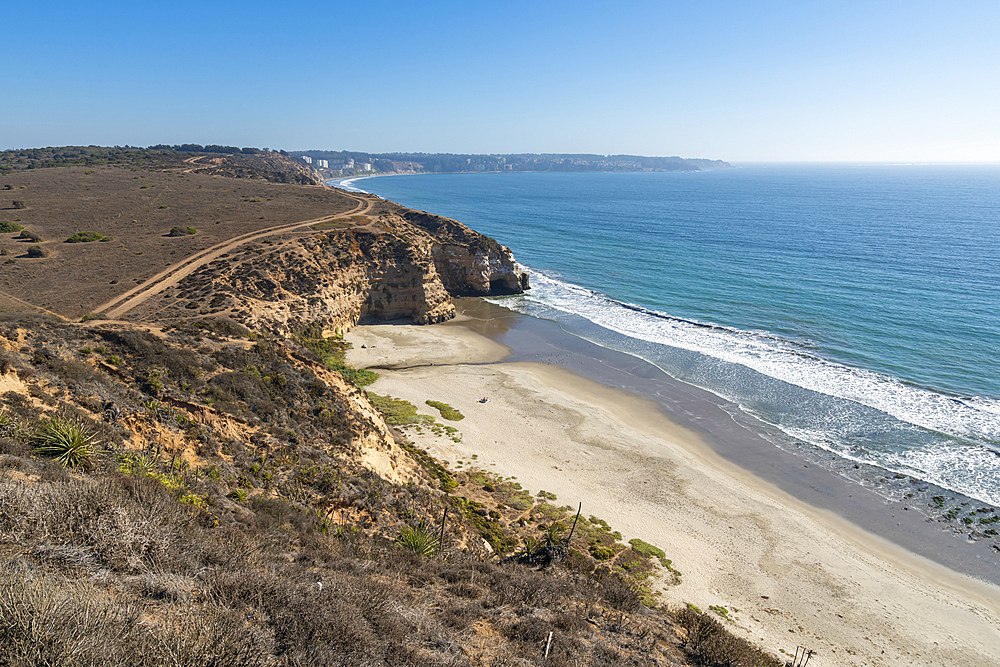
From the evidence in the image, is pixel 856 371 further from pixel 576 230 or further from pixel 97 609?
pixel 576 230

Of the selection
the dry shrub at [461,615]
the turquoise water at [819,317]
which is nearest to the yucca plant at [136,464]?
the dry shrub at [461,615]

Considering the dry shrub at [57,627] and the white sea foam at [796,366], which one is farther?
the white sea foam at [796,366]

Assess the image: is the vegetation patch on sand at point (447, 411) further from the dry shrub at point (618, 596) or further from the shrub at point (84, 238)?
the shrub at point (84, 238)

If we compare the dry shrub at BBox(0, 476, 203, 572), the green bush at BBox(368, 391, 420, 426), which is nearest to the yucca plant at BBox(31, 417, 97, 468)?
the dry shrub at BBox(0, 476, 203, 572)

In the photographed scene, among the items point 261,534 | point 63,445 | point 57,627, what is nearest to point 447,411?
point 261,534

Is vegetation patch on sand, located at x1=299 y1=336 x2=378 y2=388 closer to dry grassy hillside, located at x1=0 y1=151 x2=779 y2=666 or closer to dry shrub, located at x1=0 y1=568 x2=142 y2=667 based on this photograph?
dry grassy hillside, located at x1=0 y1=151 x2=779 y2=666
